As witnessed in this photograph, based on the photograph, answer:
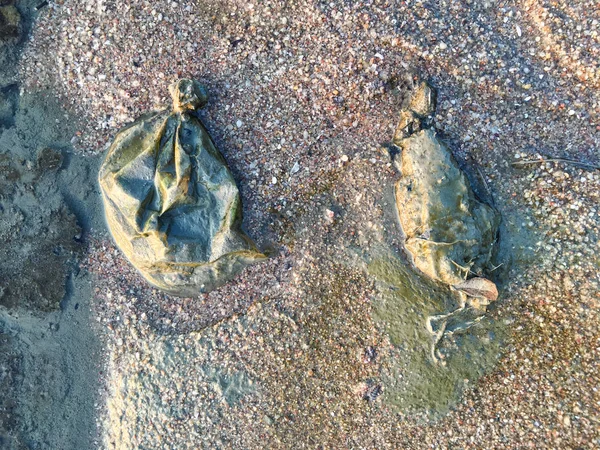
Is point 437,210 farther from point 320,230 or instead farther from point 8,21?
point 8,21

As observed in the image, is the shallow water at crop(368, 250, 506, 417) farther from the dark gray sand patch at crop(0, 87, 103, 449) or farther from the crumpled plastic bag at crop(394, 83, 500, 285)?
the dark gray sand patch at crop(0, 87, 103, 449)

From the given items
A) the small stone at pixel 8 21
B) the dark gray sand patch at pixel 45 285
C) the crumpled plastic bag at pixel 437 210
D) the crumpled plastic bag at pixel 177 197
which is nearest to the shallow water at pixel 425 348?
the crumpled plastic bag at pixel 437 210


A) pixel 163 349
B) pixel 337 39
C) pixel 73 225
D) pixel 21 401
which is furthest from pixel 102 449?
pixel 337 39

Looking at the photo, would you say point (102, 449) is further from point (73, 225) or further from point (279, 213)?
point (279, 213)

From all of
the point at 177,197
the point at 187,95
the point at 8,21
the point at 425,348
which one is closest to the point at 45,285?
the point at 177,197

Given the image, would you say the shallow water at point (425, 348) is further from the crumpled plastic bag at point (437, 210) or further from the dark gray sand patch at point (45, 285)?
the dark gray sand patch at point (45, 285)

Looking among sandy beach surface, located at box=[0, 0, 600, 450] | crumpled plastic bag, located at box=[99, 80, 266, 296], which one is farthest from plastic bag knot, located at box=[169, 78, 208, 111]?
sandy beach surface, located at box=[0, 0, 600, 450]
